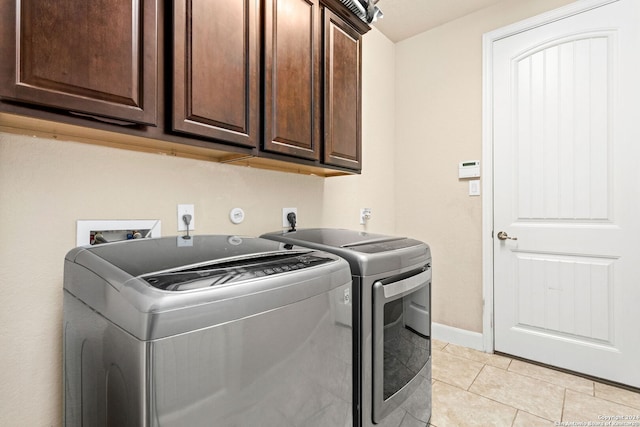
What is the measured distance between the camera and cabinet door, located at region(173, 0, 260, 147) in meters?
1.04

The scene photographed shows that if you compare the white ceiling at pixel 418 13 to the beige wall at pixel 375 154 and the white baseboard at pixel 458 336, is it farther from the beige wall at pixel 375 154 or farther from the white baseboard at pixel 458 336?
the white baseboard at pixel 458 336

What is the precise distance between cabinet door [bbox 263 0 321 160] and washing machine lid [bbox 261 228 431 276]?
408 millimetres

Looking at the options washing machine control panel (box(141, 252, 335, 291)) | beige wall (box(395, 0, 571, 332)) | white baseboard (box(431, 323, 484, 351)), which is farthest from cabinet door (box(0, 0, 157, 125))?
white baseboard (box(431, 323, 484, 351))

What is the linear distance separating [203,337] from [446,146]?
2556 millimetres

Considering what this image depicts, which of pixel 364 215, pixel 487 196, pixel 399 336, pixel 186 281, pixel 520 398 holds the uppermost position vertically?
pixel 487 196

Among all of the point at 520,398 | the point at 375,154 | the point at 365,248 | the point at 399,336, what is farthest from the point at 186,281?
the point at 375,154

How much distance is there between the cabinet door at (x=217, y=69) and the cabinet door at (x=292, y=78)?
2.8 inches

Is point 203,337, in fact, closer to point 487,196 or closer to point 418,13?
point 487,196

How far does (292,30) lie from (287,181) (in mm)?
785

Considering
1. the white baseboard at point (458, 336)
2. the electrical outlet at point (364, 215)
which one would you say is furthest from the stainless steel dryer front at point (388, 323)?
the white baseboard at point (458, 336)

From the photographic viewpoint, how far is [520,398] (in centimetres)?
185

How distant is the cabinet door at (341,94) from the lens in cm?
164

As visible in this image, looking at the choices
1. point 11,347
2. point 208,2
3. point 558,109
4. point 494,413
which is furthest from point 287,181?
point 558,109

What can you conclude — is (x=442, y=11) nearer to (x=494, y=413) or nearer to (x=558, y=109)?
(x=558, y=109)
